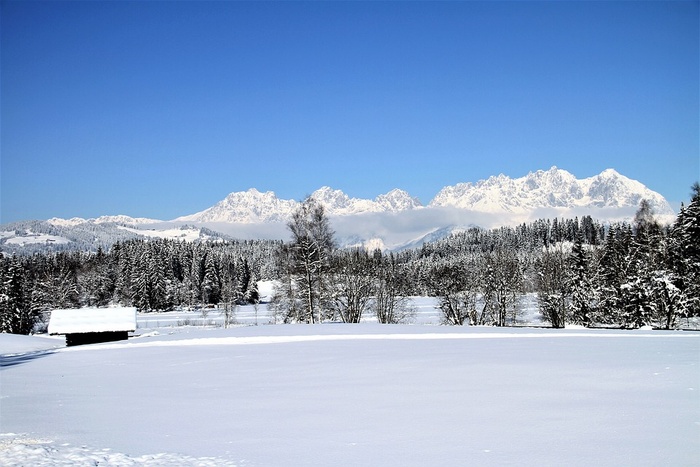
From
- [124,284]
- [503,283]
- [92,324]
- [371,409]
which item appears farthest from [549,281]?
[124,284]

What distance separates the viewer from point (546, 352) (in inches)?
796

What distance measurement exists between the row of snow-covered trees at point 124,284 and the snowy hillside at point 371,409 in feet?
166

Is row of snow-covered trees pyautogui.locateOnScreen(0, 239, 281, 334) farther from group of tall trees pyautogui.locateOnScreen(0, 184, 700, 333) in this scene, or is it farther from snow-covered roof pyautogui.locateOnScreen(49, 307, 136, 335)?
snow-covered roof pyautogui.locateOnScreen(49, 307, 136, 335)

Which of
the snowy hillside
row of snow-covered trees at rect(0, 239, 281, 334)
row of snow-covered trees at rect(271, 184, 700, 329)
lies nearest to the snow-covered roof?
row of snow-covered trees at rect(271, 184, 700, 329)

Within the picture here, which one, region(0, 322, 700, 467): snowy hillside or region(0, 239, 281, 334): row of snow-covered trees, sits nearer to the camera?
region(0, 322, 700, 467): snowy hillside

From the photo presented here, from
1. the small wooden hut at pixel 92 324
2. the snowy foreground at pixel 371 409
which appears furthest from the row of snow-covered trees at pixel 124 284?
the snowy foreground at pixel 371 409

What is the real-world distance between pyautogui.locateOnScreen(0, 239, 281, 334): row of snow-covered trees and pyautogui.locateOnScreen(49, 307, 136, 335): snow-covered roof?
2872 cm

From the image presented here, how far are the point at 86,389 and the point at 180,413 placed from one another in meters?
5.72

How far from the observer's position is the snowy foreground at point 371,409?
8.33 meters

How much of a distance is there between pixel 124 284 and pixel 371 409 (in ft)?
349

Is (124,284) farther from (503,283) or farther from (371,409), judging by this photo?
(371,409)

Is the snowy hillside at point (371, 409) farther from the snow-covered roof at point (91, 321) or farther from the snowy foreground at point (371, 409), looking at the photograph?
the snow-covered roof at point (91, 321)

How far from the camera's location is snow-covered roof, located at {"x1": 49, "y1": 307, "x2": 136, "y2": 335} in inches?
1495

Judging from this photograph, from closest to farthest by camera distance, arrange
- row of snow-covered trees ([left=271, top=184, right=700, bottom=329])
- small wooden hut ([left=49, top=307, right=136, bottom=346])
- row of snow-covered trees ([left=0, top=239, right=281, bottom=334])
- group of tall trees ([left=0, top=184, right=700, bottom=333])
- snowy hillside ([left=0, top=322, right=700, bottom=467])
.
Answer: snowy hillside ([left=0, top=322, right=700, bottom=467]), small wooden hut ([left=49, top=307, right=136, bottom=346]), row of snow-covered trees ([left=271, top=184, right=700, bottom=329]), group of tall trees ([left=0, top=184, right=700, bottom=333]), row of snow-covered trees ([left=0, top=239, right=281, bottom=334])
